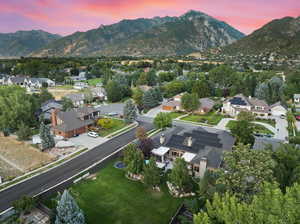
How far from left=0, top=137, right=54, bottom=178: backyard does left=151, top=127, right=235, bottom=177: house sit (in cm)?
1800

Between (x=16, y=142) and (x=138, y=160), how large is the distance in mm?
27578

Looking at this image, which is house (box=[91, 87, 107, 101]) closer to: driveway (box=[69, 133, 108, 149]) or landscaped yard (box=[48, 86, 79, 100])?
A: landscaped yard (box=[48, 86, 79, 100])

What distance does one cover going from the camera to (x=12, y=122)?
130 feet

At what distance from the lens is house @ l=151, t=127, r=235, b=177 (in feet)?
87.2

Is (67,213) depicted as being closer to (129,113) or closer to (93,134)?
(93,134)

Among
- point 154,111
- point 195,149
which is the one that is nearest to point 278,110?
point 154,111

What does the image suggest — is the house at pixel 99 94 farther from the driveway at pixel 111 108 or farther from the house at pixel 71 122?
the house at pixel 71 122

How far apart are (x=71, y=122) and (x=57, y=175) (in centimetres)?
1639

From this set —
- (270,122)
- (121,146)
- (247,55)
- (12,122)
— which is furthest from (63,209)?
(247,55)

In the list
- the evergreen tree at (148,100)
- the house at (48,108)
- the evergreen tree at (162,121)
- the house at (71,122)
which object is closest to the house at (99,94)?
the house at (48,108)

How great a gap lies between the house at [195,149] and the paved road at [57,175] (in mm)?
8969

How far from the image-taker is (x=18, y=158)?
31.9 metres

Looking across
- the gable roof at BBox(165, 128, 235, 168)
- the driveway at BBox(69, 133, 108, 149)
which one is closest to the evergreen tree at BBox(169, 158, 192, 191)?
the gable roof at BBox(165, 128, 235, 168)

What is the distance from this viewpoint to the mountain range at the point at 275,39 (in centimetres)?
12754
